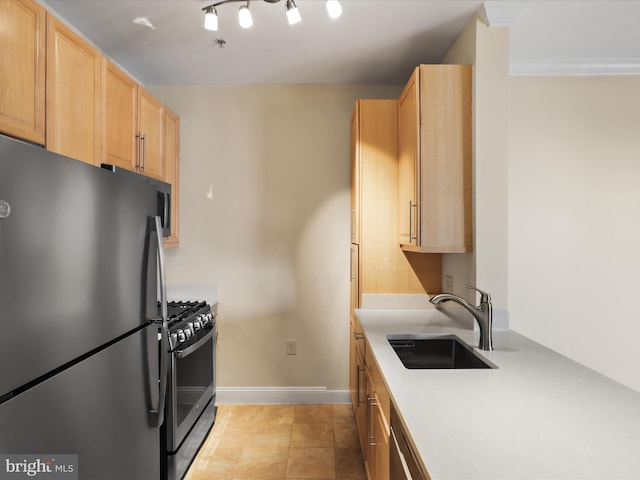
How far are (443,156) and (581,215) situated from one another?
4.13 ft

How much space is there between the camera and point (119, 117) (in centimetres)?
222

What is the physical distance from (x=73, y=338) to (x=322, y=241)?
7.57 feet

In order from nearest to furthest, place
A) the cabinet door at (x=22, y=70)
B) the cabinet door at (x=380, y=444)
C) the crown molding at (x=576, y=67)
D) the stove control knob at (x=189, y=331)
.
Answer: the cabinet door at (x=22, y=70), the cabinet door at (x=380, y=444), the stove control knob at (x=189, y=331), the crown molding at (x=576, y=67)

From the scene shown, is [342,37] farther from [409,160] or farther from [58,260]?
[58,260]

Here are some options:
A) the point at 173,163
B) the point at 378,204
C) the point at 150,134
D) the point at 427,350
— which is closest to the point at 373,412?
the point at 427,350

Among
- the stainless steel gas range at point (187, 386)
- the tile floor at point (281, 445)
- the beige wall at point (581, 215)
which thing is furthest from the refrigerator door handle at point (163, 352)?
the beige wall at point (581, 215)

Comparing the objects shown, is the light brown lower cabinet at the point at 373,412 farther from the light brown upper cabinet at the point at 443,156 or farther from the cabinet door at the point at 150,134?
the cabinet door at the point at 150,134

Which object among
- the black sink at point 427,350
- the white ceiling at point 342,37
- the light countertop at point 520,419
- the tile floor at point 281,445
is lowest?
the tile floor at point 281,445

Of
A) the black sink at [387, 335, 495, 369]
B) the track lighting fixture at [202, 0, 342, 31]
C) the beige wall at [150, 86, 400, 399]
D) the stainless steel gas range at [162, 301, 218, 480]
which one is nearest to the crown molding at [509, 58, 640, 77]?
the beige wall at [150, 86, 400, 399]

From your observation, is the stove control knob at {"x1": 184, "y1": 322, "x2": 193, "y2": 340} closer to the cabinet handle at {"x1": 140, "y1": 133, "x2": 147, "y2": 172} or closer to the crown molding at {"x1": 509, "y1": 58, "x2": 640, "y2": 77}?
the cabinet handle at {"x1": 140, "y1": 133, "x2": 147, "y2": 172}

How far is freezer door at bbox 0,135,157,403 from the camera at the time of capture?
82 cm

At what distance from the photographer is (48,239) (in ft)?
3.04

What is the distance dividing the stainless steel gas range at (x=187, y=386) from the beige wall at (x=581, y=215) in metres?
2.14

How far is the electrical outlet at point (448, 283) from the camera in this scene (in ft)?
8.19
